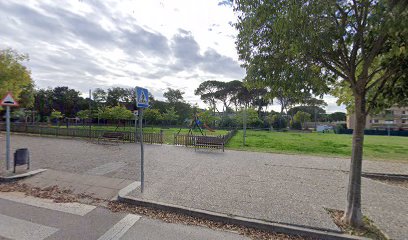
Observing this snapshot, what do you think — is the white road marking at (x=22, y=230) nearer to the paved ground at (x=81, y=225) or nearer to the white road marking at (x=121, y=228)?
the paved ground at (x=81, y=225)

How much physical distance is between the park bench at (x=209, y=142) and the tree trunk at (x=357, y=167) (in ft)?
27.2

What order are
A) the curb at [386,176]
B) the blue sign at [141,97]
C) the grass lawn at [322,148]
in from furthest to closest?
1. the grass lawn at [322,148]
2. the curb at [386,176]
3. the blue sign at [141,97]

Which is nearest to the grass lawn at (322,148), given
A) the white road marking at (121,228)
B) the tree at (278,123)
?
the white road marking at (121,228)

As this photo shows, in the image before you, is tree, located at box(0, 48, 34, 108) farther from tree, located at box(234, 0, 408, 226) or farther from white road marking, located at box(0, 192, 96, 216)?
tree, located at box(234, 0, 408, 226)

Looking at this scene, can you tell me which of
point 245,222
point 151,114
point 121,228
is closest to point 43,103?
point 151,114

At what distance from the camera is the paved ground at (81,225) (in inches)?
138

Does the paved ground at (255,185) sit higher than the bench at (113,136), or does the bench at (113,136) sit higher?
the bench at (113,136)

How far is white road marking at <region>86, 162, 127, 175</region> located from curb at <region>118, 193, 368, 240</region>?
3007 millimetres

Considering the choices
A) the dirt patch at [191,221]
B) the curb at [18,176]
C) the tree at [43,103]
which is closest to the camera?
the dirt patch at [191,221]

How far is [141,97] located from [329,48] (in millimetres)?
4289

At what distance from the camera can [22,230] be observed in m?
3.58

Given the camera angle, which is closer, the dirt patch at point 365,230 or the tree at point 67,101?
the dirt patch at point 365,230

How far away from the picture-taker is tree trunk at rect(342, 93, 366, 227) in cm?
388

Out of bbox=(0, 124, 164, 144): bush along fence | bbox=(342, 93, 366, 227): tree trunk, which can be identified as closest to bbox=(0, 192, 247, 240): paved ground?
bbox=(342, 93, 366, 227): tree trunk
